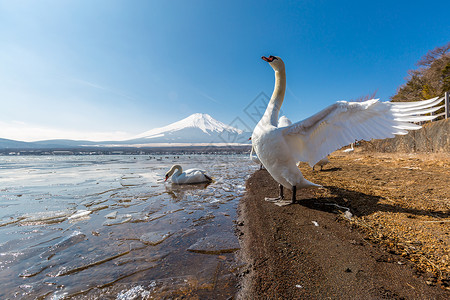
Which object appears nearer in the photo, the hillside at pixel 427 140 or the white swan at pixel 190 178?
the white swan at pixel 190 178

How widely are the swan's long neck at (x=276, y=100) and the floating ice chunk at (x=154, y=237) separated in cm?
310

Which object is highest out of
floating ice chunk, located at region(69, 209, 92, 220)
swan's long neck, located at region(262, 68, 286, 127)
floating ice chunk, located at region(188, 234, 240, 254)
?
swan's long neck, located at region(262, 68, 286, 127)

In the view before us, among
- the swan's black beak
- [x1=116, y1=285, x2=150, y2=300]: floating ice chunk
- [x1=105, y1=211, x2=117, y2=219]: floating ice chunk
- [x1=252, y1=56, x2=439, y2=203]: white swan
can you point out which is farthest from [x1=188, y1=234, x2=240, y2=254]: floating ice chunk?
the swan's black beak

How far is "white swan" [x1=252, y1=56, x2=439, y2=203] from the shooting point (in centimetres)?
330

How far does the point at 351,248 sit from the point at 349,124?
2449mm

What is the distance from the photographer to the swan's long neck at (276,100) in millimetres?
4286

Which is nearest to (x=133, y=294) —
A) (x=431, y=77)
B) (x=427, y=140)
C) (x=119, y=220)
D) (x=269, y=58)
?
Answer: (x=119, y=220)

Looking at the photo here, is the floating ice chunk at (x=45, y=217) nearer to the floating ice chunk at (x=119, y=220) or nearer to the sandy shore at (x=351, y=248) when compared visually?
the floating ice chunk at (x=119, y=220)

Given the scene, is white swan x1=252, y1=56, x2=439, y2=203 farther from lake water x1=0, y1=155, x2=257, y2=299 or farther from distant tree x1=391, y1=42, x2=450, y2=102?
distant tree x1=391, y1=42, x2=450, y2=102

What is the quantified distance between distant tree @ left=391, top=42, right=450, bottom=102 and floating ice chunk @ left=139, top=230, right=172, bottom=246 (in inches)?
983

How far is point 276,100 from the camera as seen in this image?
4.55 m

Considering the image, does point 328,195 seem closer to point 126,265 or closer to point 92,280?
point 126,265

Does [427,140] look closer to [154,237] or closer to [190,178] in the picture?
[190,178]

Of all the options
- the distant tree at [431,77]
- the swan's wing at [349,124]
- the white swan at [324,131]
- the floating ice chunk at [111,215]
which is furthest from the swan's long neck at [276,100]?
the distant tree at [431,77]
